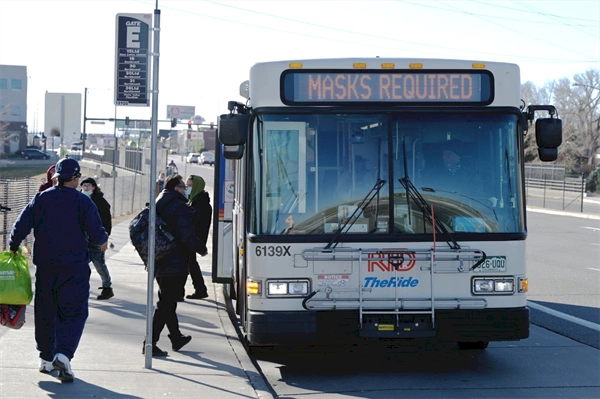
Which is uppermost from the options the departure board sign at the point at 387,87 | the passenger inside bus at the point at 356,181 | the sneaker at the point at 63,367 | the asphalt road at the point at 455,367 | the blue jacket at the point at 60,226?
the departure board sign at the point at 387,87

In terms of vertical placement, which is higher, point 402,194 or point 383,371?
point 402,194

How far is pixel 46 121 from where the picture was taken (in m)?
28.0

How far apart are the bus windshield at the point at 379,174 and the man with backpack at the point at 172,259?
0.86m

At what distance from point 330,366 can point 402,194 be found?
2.05m

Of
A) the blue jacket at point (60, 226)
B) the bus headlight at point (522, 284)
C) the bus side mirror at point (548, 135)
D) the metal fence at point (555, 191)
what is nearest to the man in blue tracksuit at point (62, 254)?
the blue jacket at point (60, 226)

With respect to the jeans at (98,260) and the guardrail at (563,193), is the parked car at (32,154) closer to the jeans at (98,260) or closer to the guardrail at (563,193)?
the guardrail at (563,193)

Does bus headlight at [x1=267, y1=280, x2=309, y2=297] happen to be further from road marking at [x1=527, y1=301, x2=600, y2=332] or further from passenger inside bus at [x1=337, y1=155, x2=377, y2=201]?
road marking at [x1=527, y1=301, x2=600, y2=332]

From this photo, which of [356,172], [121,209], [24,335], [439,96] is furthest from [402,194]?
[121,209]

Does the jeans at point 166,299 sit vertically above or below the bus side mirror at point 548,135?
below

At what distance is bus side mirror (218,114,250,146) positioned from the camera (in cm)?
791

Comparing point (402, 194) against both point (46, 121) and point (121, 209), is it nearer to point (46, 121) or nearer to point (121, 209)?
point (46, 121)

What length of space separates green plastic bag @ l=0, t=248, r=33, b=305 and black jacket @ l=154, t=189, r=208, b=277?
1.51 m

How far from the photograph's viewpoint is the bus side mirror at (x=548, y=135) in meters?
8.27

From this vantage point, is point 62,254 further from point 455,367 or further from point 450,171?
point 455,367
